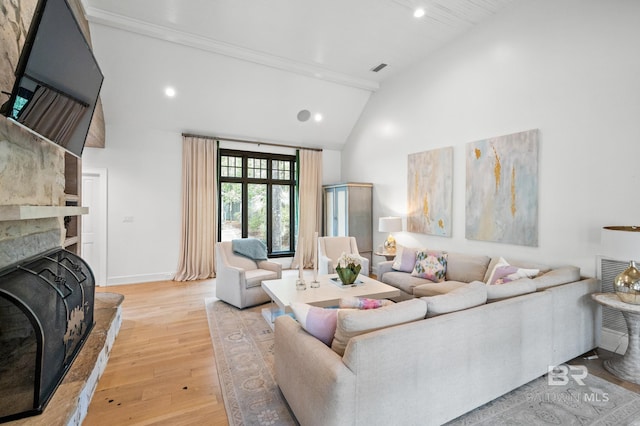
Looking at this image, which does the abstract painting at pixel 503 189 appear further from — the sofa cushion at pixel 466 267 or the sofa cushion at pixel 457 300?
the sofa cushion at pixel 457 300

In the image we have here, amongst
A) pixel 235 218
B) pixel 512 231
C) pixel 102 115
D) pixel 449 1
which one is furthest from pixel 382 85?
pixel 102 115

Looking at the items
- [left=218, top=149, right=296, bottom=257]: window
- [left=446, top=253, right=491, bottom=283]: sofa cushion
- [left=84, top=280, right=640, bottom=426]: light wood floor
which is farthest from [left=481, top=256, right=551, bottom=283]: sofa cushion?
[left=218, top=149, right=296, bottom=257]: window

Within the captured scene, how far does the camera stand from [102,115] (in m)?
4.62

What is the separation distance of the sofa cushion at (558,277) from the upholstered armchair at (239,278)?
2991mm

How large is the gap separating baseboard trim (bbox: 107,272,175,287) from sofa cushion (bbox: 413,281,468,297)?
428 centimetres

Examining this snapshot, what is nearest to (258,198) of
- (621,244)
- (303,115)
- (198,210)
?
(198,210)

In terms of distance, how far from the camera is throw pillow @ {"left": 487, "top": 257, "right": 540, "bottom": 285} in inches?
108

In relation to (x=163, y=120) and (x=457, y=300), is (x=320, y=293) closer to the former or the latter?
(x=457, y=300)

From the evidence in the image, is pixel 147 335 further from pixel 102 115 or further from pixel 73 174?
pixel 102 115

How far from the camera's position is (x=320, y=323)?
5.62 feet

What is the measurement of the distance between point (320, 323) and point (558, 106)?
3.37m

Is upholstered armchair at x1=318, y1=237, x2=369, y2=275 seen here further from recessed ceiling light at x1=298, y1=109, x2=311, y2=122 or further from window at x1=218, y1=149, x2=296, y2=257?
recessed ceiling light at x1=298, y1=109, x2=311, y2=122

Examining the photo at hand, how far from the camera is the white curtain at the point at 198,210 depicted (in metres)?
5.33

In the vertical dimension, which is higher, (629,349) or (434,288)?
(434,288)
